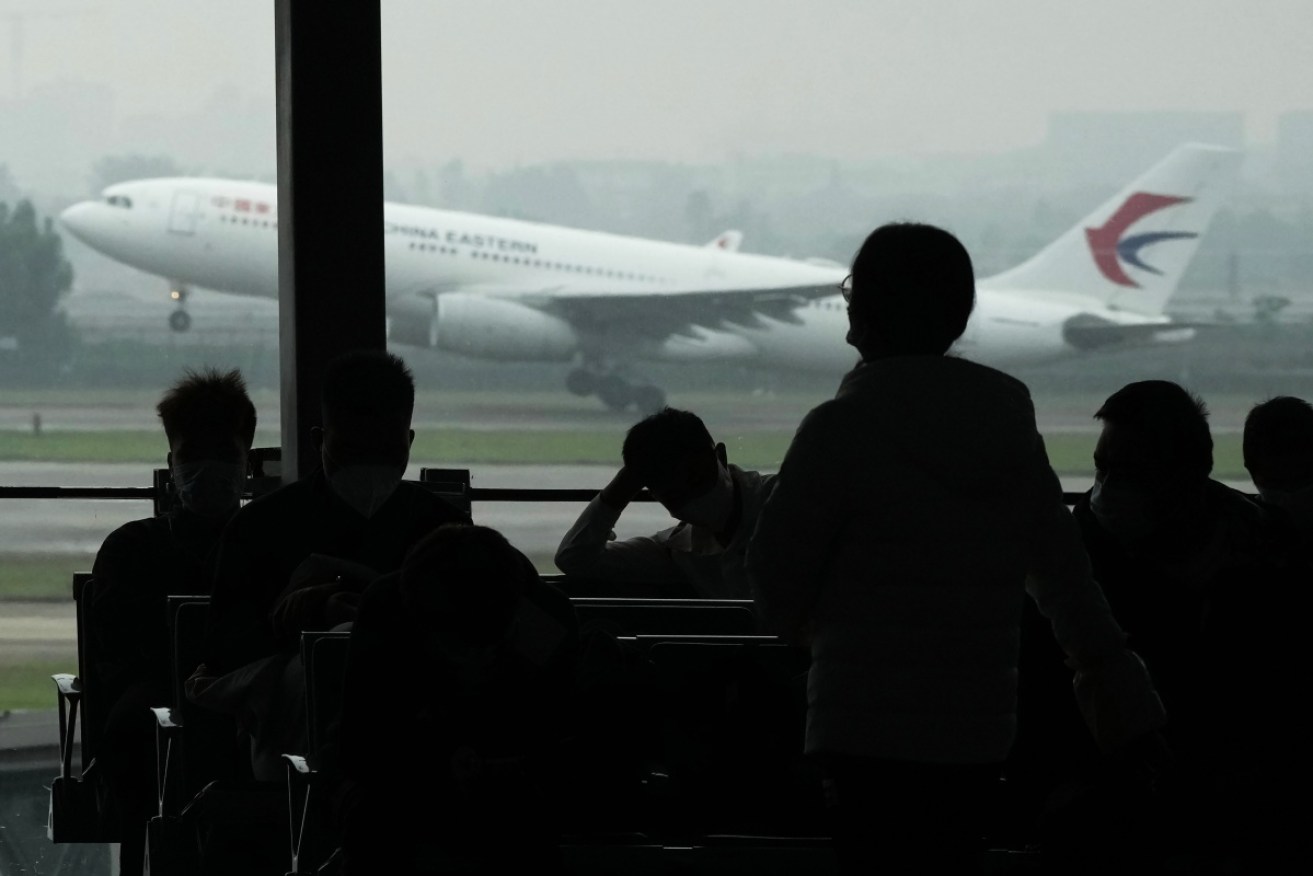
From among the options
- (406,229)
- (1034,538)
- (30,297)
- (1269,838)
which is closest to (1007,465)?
(1034,538)

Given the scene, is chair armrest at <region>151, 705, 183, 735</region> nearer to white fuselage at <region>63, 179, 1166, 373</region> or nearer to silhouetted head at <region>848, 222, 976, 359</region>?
silhouetted head at <region>848, 222, 976, 359</region>

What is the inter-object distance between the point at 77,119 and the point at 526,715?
40.7 m

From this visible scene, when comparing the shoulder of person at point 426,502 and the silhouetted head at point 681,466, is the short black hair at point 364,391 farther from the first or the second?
the silhouetted head at point 681,466

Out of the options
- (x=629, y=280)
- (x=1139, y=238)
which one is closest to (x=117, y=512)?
(x=629, y=280)

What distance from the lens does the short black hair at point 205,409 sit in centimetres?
217

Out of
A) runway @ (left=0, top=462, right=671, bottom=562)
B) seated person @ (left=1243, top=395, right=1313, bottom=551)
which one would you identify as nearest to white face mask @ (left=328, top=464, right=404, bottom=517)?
seated person @ (left=1243, top=395, right=1313, bottom=551)

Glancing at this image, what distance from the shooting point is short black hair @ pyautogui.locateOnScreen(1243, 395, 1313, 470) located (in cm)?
235

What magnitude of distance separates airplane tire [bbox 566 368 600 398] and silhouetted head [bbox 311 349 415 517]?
27277mm

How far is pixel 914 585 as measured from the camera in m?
1.13

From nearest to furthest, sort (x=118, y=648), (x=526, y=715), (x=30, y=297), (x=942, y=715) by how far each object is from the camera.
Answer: (x=942, y=715) → (x=526, y=715) → (x=118, y=648) → (x=30, y=297)

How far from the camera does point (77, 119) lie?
39.0 metres

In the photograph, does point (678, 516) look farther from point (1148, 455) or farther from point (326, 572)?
point (1148, 455)

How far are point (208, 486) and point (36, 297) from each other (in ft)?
112

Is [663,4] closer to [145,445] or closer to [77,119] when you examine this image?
[77,119]
